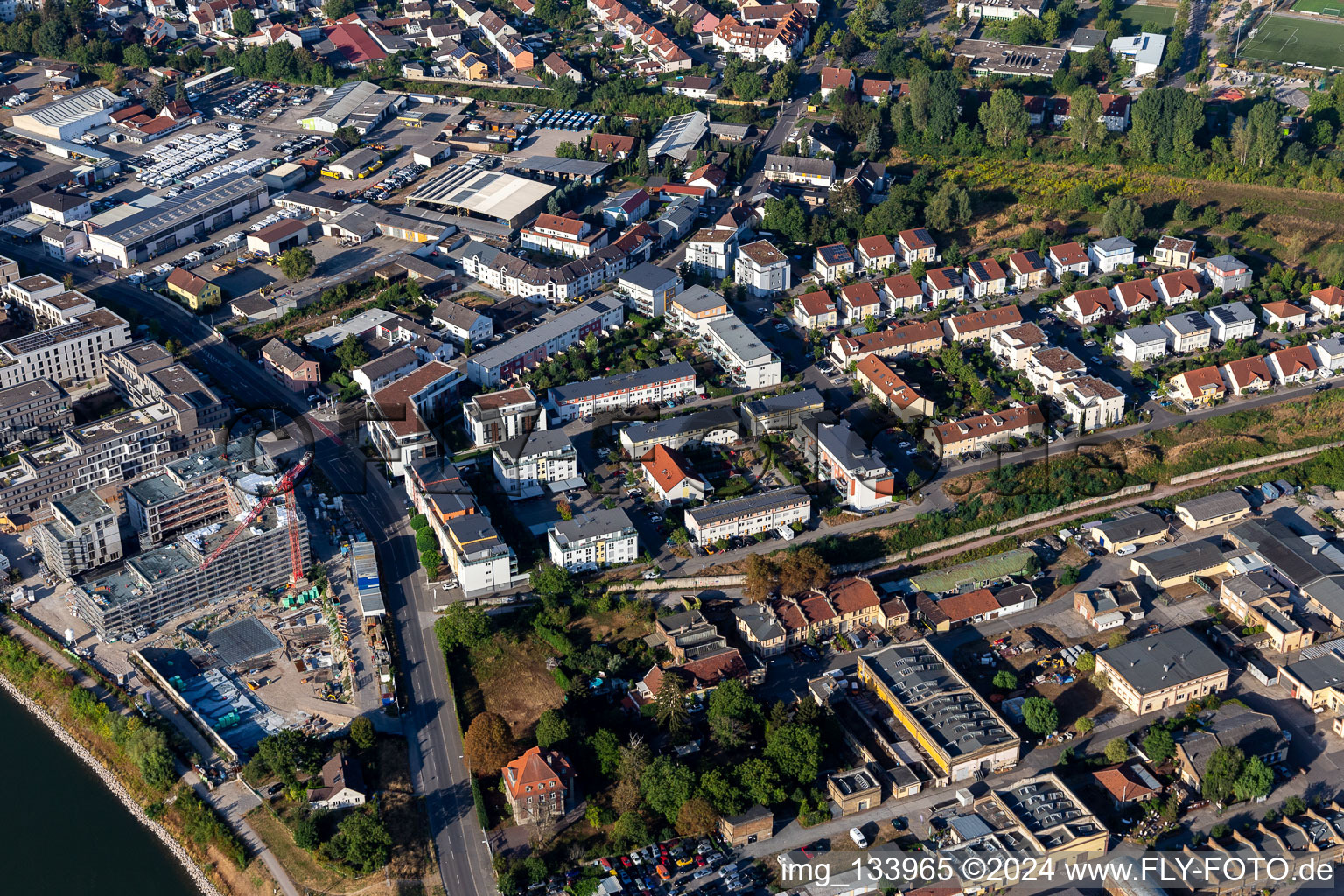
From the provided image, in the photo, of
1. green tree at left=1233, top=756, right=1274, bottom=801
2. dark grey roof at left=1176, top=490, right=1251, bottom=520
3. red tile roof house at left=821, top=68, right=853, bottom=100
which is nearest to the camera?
green tree at left=1233, top=756, right=1274, bottom=801

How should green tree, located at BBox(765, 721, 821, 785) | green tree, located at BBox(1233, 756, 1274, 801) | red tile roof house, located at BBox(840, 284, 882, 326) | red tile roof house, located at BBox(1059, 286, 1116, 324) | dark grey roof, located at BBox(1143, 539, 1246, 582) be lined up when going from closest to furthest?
green tree, located at BBox(1233, 756, 1274, 801) → green tree, located at BBox(765, 721, 821, 785) → dark grey roof, located at BBox(1143, 539, 1246, 582) → red tile roof house, located at BBox(1059, 286, 1116, 324) → red tile roof house, located at BBox(840, 284, 882, 326)

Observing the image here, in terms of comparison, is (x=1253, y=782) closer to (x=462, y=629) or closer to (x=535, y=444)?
(x=462, y=629)

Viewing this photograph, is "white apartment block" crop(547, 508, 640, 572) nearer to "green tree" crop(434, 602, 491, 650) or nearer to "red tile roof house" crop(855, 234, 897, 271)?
"green tree" crop(434, 602, 491, 650)

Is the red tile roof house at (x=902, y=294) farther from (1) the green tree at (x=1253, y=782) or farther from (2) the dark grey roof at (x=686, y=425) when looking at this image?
(1) the green tree at (x=1253, y=782)

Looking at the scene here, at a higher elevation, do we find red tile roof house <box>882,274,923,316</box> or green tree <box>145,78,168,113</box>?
red tile roof house <box>882,274,923,316</box>

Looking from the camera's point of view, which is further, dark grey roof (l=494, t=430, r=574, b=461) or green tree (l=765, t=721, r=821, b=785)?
dark grey roof (l=494, t=430, r=574, b=461)

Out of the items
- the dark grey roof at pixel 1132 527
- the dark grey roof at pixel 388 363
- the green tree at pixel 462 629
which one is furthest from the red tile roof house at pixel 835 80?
the green tree at pixel 462 629

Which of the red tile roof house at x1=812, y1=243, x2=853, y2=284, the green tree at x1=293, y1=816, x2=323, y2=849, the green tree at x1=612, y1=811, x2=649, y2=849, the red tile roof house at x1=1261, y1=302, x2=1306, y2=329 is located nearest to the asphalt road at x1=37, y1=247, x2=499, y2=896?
the green tree at x1=293, y1=816, x2=323, y2=849
